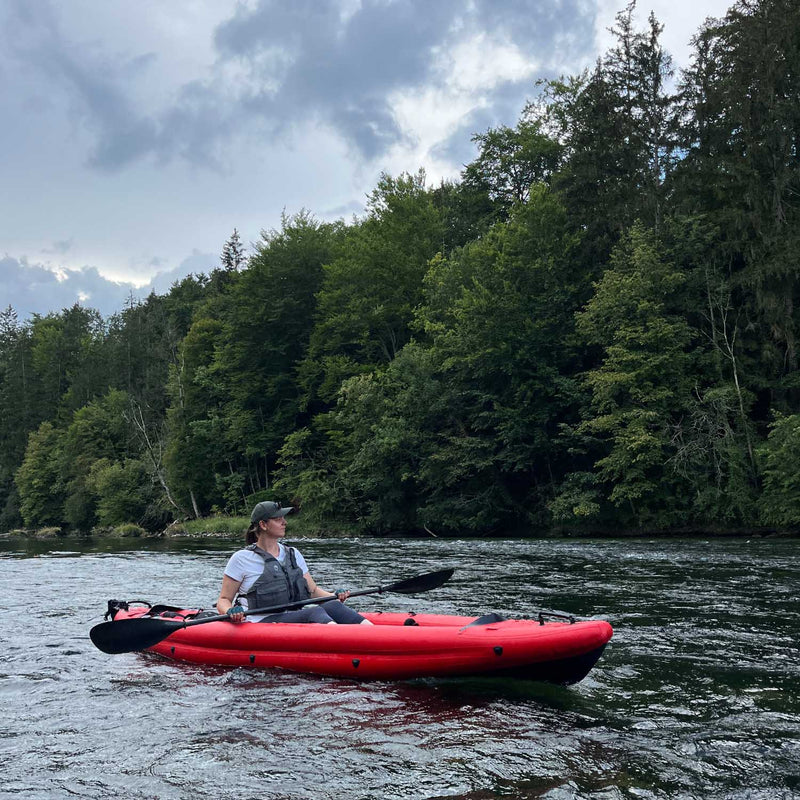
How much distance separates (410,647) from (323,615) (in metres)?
1.14

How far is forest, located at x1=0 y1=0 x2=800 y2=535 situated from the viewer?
19.6 meters

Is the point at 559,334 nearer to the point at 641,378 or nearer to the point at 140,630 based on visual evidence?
the point at 641,378

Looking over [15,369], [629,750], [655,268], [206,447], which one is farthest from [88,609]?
[15,369]

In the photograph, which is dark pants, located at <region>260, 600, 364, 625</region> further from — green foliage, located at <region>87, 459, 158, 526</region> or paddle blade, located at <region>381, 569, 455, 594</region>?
green foliage, located at <region>87, 459, 158, 526</region>

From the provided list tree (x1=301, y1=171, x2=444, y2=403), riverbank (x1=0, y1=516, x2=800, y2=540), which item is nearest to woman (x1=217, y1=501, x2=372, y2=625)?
riverbank (x1=0, y1=516, x2=800, y2=540)

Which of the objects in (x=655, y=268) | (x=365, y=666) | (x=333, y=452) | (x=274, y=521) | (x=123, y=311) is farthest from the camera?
(x=123, y=311)

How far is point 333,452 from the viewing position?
31.1 metres

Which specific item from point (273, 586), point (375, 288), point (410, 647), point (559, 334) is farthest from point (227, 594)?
point (375, 288)

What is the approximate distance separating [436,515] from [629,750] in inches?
787

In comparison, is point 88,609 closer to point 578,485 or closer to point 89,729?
point 89,729

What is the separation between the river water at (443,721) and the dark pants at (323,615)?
49 centimetres

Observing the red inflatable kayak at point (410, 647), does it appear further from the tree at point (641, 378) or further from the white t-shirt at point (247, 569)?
the tree at point (641, 378)

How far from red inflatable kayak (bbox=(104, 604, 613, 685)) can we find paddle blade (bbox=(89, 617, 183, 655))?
32 centimetres

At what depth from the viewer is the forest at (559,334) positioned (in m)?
19.6
